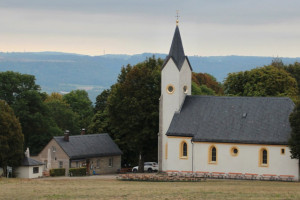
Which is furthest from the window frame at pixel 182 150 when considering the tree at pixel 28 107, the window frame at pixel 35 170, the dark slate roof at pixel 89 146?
the tree at pixel 28 107

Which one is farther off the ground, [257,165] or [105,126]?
[105,126]

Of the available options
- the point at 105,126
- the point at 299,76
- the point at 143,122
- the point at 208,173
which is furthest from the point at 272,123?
the point at 299,76

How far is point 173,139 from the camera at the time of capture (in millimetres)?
64625

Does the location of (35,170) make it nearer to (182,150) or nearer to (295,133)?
(182,150)

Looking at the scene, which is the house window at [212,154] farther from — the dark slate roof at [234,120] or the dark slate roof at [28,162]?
the dark slate roof at [28,162]

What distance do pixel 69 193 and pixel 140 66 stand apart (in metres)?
40.3

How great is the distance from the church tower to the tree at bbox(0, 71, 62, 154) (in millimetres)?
25091

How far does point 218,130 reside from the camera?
62.6 metres

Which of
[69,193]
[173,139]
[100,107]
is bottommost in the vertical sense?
[69,193]

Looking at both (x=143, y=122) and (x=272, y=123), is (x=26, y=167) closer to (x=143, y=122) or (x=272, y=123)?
(x=143, y=122)

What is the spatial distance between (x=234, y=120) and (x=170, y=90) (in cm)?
802

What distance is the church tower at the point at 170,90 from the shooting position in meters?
66.0

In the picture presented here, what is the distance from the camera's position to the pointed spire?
6612 cm


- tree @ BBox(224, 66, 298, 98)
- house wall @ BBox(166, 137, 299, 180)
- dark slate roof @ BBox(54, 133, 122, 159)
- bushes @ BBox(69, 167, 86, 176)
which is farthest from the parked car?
tree @ BBox(224, 66, 298, 98)
